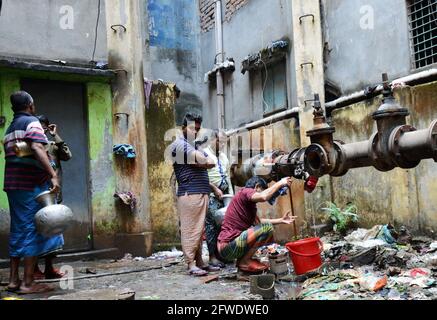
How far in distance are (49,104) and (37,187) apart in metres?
3.51

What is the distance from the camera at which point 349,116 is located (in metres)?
7.75

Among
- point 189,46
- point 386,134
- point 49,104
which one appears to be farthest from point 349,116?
point 189,46

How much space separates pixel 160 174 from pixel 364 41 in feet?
14.9

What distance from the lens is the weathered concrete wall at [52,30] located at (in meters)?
7.54

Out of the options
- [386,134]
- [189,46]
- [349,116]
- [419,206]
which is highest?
[189,46]

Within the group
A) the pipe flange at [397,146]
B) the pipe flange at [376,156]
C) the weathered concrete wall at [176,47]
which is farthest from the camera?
the weathered concrete wall at [176,47]

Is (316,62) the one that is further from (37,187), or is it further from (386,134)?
(37,187)

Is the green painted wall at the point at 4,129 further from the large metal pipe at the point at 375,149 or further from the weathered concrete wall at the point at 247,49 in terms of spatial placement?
the weathered concrete wall at the point at 247,49

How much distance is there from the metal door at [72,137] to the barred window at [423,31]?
5823 millimetres

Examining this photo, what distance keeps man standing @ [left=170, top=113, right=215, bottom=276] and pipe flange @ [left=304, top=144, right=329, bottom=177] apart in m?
1.23

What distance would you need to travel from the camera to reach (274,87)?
10.4 metres

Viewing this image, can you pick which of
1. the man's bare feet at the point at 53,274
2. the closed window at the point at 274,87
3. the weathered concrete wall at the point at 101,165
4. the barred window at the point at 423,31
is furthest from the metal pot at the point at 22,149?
the closed window at the point at 274,87

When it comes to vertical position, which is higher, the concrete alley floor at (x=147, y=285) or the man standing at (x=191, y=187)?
the man standing at (x=191, y=187)

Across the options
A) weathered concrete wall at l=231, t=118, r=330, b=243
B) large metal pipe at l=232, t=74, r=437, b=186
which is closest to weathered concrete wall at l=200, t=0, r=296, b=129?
weathered concrete wall at l=231, t=118, r=330, b=243
